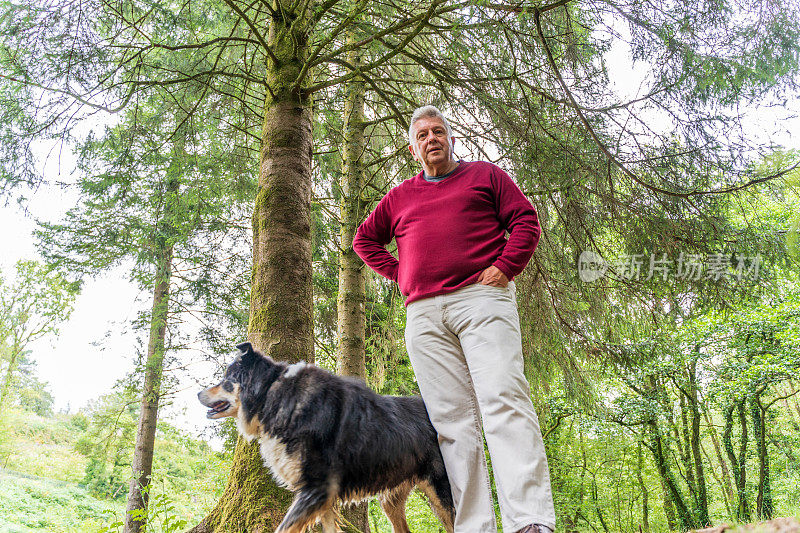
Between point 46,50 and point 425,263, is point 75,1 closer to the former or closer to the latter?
point 46,50

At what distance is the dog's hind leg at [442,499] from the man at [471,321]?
278 mm

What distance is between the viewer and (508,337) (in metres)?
2.18

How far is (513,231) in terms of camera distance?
2293 millimetres

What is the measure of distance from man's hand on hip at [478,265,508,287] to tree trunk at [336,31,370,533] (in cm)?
363

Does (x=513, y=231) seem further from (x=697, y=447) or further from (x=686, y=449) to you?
(x=686, y=449)

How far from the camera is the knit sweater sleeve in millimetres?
2213

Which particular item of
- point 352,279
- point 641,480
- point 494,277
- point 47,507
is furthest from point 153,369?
point 641,480

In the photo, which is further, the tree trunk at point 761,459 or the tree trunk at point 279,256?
the tree trunk at point 761,459

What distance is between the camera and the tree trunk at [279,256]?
261cm

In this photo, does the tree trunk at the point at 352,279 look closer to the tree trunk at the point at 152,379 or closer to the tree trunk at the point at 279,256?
the tree trunk at the point at 279,256

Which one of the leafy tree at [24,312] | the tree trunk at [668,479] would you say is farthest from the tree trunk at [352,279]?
the leafy tree at [24,312]

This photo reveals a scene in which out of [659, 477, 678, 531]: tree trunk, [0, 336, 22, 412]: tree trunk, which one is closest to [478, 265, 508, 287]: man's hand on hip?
[659, 477, 678, 531]: tree trunk

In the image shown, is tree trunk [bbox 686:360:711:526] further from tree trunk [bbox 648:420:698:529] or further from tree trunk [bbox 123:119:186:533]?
tree trunk [bbox 123:119:186:533]

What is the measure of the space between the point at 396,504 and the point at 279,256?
1721 mm
